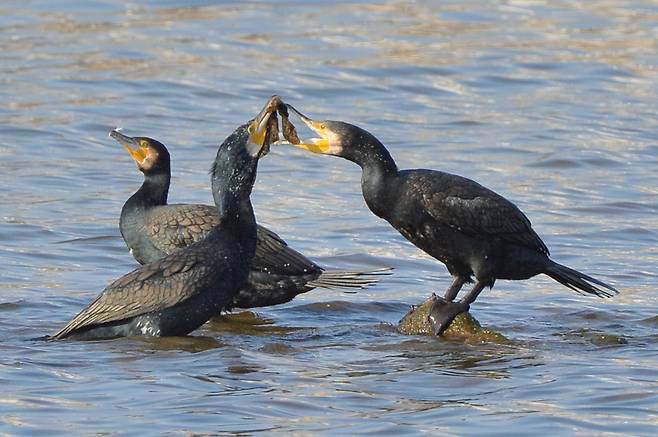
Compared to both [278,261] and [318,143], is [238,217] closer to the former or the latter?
[318,143]

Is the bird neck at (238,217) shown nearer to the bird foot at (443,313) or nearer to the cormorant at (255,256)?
the cormorant at (255,256)

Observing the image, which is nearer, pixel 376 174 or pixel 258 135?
pixel 258 135

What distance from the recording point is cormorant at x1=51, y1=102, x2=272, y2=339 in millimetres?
8594

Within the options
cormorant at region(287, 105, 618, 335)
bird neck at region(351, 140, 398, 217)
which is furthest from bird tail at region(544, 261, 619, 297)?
bird neck at region(351, 140, 398, 217)

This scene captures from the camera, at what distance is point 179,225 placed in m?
9.90

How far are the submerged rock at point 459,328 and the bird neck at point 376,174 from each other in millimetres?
589

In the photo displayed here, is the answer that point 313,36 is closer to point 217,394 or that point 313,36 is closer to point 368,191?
point 368,191

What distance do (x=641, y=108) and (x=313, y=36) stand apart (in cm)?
449

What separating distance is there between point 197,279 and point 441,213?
1.34m

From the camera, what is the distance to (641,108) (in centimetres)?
1644

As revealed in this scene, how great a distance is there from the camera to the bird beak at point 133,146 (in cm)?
1075

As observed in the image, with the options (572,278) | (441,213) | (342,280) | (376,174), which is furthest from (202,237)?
(572,278)

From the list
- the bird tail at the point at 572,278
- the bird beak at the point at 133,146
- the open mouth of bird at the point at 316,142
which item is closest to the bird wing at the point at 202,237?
the bird beak at the point at 133,146

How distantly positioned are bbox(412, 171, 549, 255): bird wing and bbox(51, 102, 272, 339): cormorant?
0.91 meters
